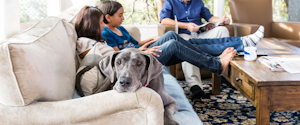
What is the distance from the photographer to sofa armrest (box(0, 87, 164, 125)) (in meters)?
0.97

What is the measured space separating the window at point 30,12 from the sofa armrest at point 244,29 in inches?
89.9

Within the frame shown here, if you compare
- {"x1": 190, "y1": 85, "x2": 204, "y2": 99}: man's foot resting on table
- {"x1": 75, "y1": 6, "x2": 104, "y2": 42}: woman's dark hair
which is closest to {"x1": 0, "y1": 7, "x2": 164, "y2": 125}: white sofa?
{"x1": 75, "y1": 6, "x2": 104, "y2": 42}: woman's dark hair

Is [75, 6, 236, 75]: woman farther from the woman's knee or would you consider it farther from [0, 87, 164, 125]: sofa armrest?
the woman's knee

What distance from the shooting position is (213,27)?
3.02 metres

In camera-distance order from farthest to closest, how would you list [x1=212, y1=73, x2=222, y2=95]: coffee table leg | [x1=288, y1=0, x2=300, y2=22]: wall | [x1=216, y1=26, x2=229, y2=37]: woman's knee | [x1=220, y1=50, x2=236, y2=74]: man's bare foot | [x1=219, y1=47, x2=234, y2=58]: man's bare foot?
[x1=288, y1=0, x2=300, y2=22]: wall
[x1=216, y1=26, x2=229, y2=37]: woman's knee
[x1=212, y1=73, x2=222, y2=95]: coffee table leg
[x1=219, y1=47, x2=234, y2=58]: man's bare foot
[x1=220, y1=50, x2=236, y2=74]: man's bare foot

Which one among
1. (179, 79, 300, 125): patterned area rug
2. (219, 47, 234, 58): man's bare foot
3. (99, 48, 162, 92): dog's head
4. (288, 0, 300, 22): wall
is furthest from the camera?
(288, 0, 300, 22): wall

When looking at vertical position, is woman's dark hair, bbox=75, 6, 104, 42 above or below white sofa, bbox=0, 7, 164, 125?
above

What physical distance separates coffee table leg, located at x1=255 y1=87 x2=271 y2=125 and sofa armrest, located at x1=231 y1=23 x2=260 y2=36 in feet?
5.54

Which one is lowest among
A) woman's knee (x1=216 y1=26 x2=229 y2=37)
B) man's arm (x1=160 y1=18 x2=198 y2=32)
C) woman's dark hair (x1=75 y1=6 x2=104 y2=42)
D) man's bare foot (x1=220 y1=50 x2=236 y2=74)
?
man's bare foot (x1=220 y1=50 x2=236 y2=74)

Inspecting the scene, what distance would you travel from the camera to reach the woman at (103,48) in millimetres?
1613

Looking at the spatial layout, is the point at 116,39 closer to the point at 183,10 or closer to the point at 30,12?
the point at 30,12

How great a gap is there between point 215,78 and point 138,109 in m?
1.60

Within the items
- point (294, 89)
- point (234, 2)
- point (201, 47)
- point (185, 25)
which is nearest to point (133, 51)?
point (294, 89)

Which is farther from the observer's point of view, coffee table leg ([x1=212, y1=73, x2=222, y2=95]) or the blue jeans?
coffee table leg ([x1=212, y1=73, x2=222, y2=95])
